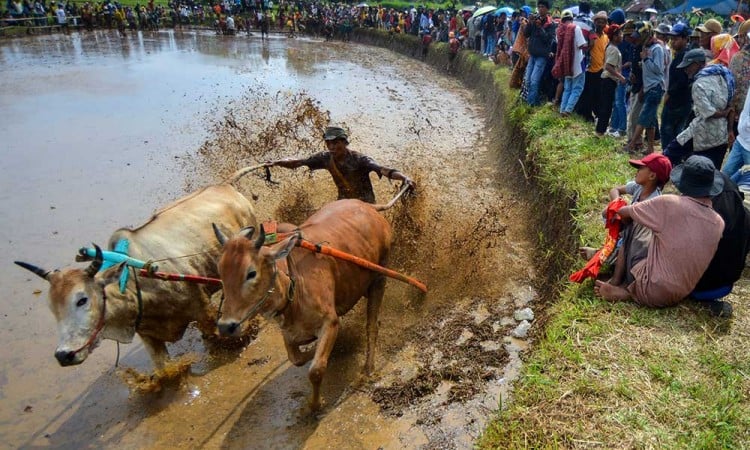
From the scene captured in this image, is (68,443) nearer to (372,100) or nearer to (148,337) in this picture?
(148,337)

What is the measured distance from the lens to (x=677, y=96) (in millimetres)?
6852

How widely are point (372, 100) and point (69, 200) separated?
31.6ft

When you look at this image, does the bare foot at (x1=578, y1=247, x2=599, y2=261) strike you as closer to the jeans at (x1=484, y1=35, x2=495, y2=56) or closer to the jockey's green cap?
the jockey's green cap

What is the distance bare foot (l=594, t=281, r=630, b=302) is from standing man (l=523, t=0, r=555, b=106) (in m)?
6.43

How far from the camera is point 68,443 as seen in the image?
13.9 feet

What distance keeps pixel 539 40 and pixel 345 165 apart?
5.73 metres

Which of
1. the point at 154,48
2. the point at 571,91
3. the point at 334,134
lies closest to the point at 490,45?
the point at 571,91

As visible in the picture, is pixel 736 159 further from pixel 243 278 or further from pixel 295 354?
pixel 243 278

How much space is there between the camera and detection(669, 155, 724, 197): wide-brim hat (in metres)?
4.01

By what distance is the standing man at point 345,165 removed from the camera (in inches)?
229

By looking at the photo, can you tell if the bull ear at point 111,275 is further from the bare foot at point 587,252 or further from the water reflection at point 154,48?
the water reflection at point 154,48

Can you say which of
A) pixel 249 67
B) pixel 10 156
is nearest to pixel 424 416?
pixel 10 156

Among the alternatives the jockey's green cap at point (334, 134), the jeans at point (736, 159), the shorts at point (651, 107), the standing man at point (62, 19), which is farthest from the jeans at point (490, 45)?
the standing man at point (62, 19)

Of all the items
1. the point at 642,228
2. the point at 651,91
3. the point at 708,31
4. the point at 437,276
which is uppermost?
the point at 708,31
